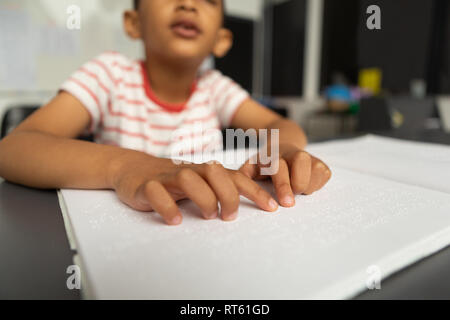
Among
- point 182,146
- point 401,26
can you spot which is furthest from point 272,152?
point 401,26

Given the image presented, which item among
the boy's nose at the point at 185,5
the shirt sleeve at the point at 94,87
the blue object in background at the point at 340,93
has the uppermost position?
the blue object in background at the point at 340,93

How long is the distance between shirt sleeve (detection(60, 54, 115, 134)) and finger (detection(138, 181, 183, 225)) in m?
0.41

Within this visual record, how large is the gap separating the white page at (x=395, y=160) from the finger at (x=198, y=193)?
25 centimetres

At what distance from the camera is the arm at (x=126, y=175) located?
0.23 metres

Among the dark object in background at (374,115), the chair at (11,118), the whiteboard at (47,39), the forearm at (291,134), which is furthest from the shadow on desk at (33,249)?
the whiteboard at (47,39)

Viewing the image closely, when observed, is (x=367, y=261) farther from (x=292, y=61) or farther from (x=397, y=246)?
(x=292, y=61)

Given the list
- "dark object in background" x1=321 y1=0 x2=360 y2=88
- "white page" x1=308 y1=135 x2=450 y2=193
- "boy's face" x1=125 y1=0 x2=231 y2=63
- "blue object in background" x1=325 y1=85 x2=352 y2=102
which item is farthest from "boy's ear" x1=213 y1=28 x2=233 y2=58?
"dark object in background" x1=321 y1=0 x2=360 y2=88

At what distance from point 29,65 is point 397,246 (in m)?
2.41

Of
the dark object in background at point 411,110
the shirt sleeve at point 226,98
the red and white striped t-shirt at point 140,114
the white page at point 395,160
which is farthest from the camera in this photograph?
the dark object in background at point 411,110

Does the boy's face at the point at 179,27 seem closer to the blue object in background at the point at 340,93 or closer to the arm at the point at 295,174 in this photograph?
the arm at the point at 295,174

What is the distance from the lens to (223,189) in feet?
0.78

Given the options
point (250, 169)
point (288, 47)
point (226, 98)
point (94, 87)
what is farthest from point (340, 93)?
point (250, 169)

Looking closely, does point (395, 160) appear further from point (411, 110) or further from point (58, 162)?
point (411, 110)

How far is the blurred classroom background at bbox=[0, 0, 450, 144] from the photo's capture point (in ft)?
6.15
